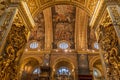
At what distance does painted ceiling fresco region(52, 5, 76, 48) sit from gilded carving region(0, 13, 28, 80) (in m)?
10.7

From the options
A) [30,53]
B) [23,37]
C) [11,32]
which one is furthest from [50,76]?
[11,32]

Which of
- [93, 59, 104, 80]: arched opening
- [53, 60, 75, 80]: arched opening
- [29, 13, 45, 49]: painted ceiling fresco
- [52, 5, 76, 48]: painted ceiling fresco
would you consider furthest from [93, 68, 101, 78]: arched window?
[29, 13, 45, 49]: painted ceiling fresco

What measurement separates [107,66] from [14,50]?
368cm

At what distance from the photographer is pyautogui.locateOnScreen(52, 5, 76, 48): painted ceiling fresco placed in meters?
17.2

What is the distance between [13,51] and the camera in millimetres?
5926

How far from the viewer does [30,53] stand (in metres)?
17.6

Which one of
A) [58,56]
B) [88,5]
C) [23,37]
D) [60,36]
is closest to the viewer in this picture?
[23,37]

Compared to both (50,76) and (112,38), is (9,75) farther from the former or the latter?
(50,76)

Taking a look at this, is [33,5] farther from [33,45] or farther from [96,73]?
[96,73]

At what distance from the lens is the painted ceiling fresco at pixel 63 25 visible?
56.3 ft

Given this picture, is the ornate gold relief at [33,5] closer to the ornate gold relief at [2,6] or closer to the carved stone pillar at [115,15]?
the ornate gold relief at [2,6]

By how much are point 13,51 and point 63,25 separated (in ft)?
41.7

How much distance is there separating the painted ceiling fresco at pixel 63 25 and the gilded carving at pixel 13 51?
35.1 ft

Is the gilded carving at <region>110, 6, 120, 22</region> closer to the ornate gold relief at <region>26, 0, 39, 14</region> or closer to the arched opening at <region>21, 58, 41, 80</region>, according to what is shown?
the ornate gold relief at <region>26, 0, 39, 14</region>
